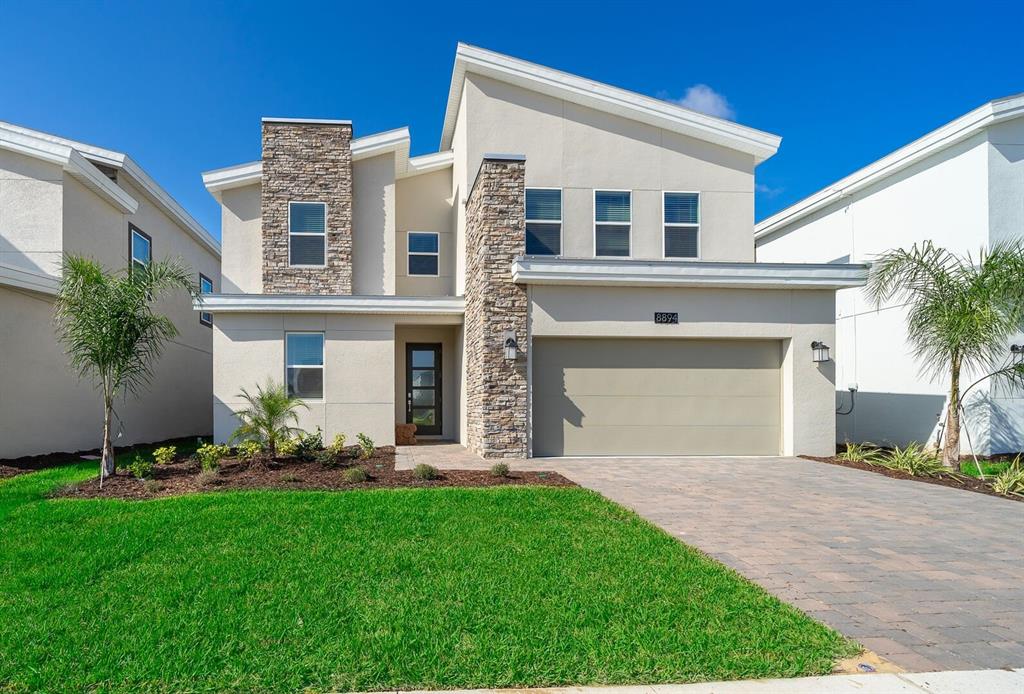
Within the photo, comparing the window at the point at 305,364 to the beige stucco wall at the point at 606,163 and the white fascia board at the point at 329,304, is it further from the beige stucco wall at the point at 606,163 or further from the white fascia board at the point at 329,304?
the beige stucco wall at the point at 606,163

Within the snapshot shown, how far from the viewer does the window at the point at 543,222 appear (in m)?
13.2

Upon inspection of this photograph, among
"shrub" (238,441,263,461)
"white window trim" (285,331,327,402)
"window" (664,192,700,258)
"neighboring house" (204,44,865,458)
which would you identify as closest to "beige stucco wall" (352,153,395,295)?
"neighboring house" (204,44,865,458)

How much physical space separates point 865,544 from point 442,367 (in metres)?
10.5

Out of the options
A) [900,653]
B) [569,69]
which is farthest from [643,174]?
[900,653]

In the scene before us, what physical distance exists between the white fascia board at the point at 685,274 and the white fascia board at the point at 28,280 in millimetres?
8894

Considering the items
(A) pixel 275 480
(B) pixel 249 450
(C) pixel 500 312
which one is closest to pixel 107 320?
(B) pixel 249 450

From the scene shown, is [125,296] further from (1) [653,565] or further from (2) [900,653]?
(2) [900,653]

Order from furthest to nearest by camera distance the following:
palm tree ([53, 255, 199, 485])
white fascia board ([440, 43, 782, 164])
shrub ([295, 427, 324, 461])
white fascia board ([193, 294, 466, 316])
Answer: white fascia board ([440, 43, 782, 164]), white fascia board ([193, 294, 466, 316]), shrub ([295, 427, 324, 461]), palm tree ([53, 255, 199, 485])

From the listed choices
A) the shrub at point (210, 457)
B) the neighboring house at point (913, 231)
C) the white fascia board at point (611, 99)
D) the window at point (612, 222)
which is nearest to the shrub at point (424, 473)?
the shrub at point (210, 457)

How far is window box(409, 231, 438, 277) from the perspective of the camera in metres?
14.7

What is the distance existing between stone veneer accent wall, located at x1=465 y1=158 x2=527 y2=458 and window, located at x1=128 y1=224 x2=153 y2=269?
31.0 ft

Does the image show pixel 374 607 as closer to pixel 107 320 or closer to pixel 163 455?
pixel 107 320

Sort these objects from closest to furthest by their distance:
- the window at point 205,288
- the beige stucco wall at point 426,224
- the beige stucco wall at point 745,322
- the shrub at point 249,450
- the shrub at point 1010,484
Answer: the shrub at point 1010,484 < the shrub at point 249,450 < the beige stucco wall at point 745,322 < the beige stucco wall at point 426,224 < the window at point 205,288

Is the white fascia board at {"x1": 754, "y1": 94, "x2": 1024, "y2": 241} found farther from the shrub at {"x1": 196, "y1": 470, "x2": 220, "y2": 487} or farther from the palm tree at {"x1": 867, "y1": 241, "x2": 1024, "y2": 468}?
the shrub at {"x1": 196, "y1": 470, "x2": 220, "y2": 487}
